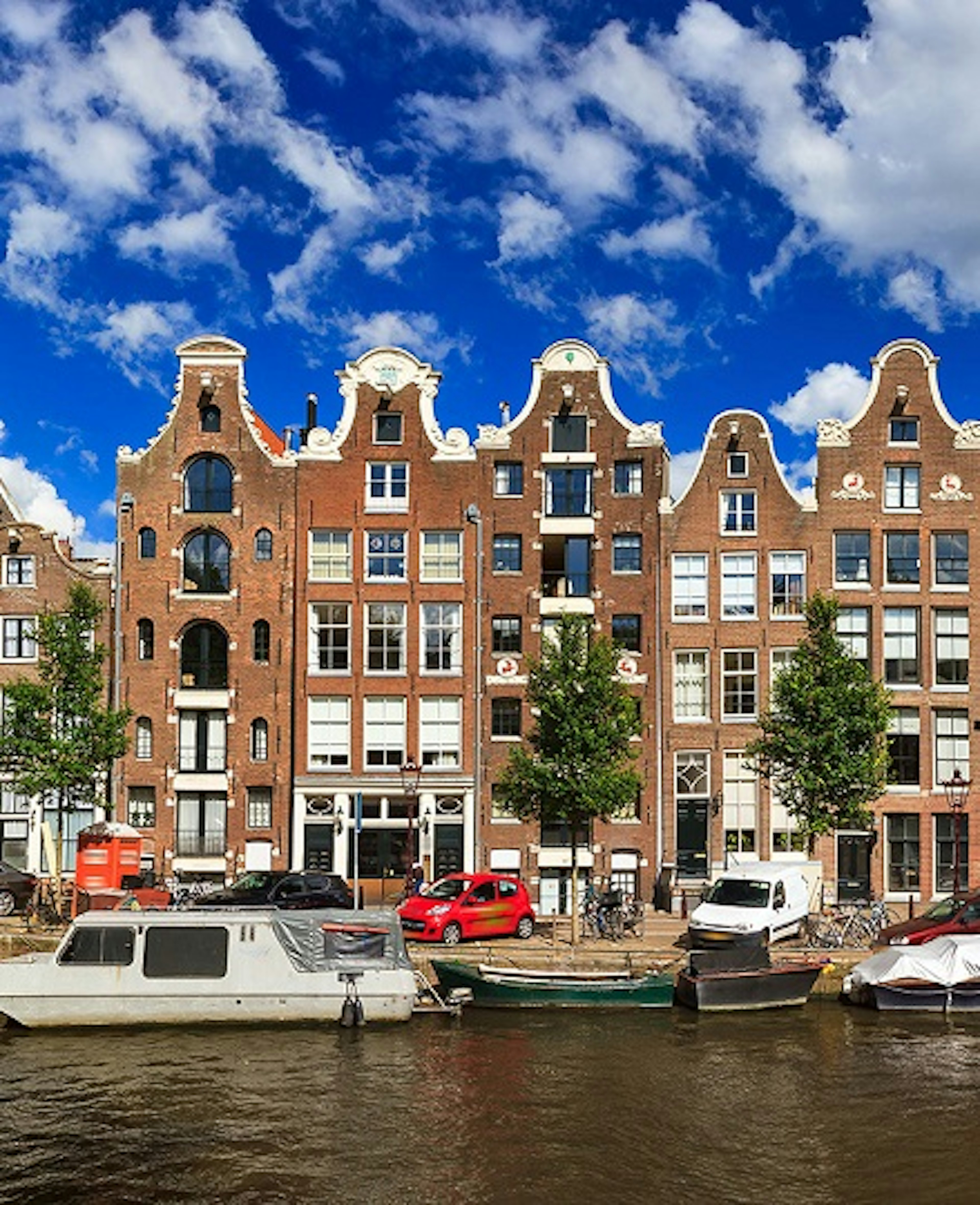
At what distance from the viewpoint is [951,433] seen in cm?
5147

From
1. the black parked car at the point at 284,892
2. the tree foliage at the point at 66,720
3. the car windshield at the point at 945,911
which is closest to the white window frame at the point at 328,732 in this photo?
the tree foliage at the point at 66,720

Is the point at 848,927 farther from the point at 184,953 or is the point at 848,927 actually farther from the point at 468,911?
the point at 184,953

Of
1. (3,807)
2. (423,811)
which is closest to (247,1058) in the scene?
(423,811)

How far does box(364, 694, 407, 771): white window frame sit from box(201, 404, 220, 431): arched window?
11.8 metres

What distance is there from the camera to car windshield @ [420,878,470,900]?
3981 centimetres

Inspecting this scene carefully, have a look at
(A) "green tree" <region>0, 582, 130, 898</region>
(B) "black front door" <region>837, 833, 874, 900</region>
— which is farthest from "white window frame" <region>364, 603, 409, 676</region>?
(B) "black front door" <region>837, 833, 874, 900</region>

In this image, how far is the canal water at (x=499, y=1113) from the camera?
2145 centimetres

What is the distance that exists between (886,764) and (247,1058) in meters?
23.1

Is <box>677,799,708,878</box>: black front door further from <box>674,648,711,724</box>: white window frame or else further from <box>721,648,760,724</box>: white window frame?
<box>721,648,760,724</box>: white window frame

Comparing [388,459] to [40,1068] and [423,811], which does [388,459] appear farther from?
[40,1068]

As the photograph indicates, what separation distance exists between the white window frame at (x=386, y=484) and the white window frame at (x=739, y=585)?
12180 millimetres

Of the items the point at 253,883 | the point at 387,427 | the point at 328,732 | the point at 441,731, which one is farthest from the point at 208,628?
the point at 253,883

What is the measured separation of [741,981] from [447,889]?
9.63 meters

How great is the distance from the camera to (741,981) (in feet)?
112
